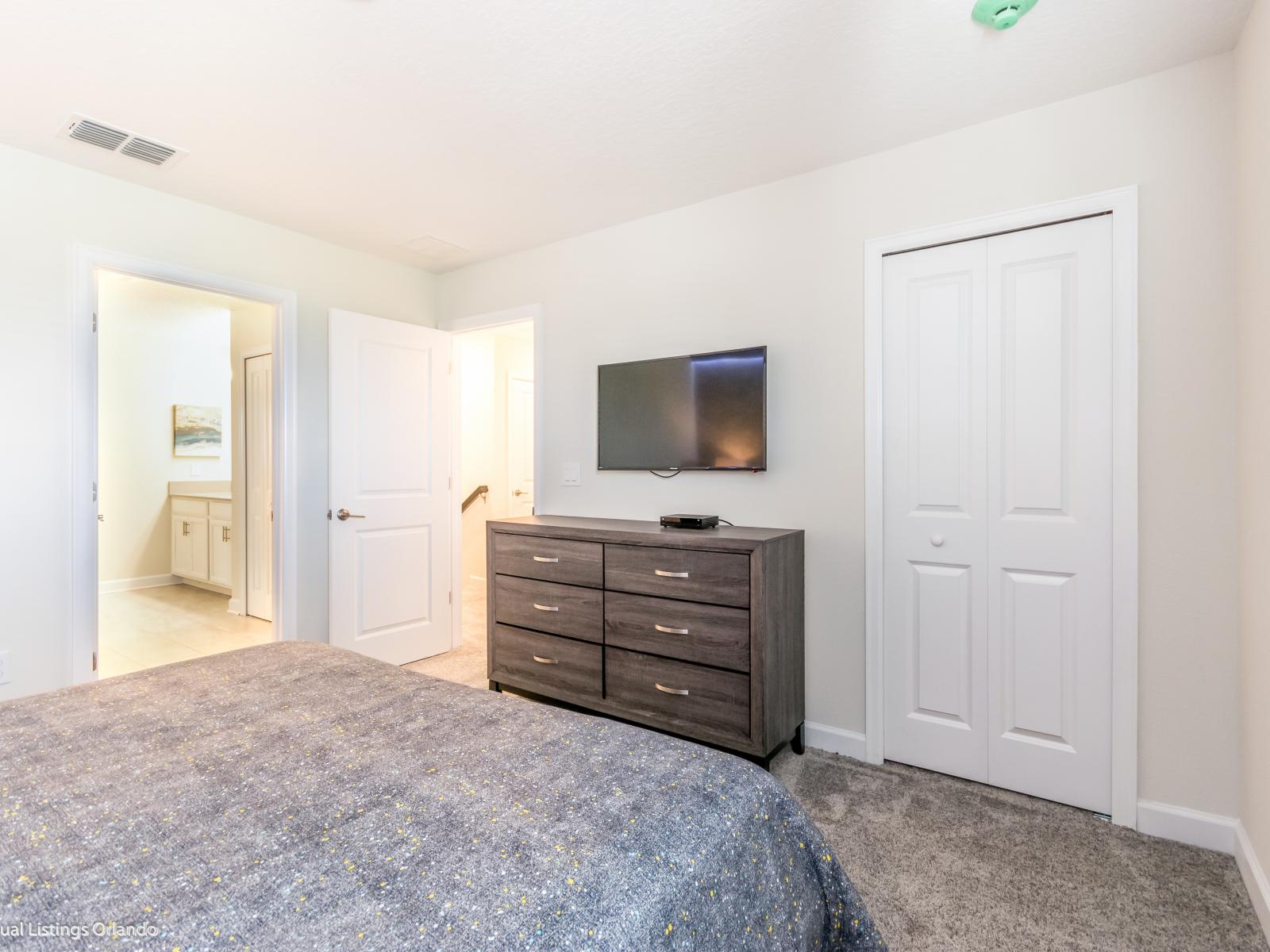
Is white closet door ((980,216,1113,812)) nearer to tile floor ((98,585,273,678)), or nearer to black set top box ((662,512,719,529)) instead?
black set top box ((662,512,719,529))

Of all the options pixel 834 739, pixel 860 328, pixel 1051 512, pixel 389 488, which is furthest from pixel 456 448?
pixel 1051 512

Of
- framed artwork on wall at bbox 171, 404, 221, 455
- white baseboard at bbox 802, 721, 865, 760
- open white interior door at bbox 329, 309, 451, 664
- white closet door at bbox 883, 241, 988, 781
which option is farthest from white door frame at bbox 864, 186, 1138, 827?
framed artwork on wall at bbox 171, 404, 221, 455

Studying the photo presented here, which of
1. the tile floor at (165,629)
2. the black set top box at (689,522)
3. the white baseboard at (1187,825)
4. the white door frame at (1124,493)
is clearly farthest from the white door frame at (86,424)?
the white baseboard at (1187,825)

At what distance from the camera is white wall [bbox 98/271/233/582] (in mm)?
6023

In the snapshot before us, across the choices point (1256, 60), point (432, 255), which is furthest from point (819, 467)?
point (432, 255)

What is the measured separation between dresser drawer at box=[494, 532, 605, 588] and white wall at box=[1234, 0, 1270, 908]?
6.92 ft

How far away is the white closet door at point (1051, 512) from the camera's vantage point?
2164mm

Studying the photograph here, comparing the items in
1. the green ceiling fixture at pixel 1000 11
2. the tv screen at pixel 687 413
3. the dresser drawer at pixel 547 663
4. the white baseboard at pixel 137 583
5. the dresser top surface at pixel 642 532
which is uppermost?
the green ceiling fixture at pixel 1000 11

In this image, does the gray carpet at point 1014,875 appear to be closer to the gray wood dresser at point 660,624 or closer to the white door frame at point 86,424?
the gray wood dresser at point 660,624

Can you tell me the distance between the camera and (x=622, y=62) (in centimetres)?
204

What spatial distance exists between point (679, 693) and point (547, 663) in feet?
2.38

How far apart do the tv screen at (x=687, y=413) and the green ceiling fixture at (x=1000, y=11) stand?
130 cm

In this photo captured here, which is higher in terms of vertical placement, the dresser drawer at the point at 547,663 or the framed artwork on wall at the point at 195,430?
the framed artwork on wall at the point at 195,430

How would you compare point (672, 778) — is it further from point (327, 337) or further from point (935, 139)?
point (327, 337)
